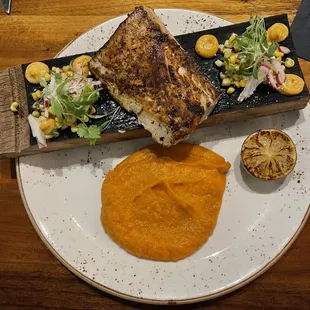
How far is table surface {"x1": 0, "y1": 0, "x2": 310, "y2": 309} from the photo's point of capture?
12.7 feet

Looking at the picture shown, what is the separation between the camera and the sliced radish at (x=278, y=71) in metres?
3.59

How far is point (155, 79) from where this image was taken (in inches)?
139

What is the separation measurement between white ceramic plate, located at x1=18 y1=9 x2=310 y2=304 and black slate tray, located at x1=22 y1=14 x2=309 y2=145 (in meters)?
0.30

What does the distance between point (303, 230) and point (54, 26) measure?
2.95 m

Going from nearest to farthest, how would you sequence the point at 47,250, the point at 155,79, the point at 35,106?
the point at 155,79, the point at 35,106, the point at 47,250

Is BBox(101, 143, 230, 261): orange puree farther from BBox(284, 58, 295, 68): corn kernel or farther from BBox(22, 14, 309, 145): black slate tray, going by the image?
BBox(284, 58, 295, 68): corn kernel

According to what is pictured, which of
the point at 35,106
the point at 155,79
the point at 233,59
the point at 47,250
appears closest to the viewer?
the point at 155,79

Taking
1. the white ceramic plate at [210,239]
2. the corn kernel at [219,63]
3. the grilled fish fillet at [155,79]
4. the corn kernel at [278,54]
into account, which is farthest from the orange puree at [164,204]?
the corn kernel at [278,54]

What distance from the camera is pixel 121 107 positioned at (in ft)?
12.4

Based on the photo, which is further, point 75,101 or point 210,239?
point 210,239

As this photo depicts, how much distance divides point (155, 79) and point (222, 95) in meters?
0.59

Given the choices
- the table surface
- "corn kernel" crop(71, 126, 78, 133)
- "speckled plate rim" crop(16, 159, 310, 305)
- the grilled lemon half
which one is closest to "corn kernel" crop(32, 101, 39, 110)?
"corn kernel" crop(71, 126, 78, 133)

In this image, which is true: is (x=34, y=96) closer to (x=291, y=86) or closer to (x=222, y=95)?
(x=222, y=95)

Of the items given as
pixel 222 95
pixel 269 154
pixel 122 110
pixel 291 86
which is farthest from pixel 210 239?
pixel 291 86
